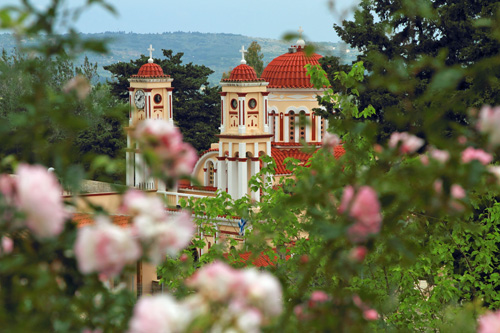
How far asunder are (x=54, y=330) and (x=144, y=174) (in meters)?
0.52

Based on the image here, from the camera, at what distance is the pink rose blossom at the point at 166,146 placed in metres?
2.40

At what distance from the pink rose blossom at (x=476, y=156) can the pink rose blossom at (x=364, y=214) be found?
1.11 feet

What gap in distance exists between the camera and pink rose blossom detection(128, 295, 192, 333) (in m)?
1.97

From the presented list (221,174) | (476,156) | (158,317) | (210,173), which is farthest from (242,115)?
(158,317)

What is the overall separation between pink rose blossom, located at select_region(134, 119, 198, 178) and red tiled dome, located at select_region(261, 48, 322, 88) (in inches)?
1245

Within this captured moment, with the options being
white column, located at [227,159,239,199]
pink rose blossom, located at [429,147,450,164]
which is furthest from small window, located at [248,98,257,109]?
pink rose blossom, located at [429,147,450,164]

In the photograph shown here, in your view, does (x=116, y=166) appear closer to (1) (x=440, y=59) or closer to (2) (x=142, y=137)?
(2) (x=142, y=137)

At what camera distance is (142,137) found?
7.91 feet

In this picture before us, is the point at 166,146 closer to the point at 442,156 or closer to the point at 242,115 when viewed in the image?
the point at 442,156

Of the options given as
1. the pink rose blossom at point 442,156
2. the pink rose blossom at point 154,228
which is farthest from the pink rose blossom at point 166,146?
the pink rose blossom at point 442,156

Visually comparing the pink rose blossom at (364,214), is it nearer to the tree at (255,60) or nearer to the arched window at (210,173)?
the arched window at (210,173)

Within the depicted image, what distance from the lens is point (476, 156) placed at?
259 cm

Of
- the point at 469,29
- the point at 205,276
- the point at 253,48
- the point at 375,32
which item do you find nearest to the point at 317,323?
the point at 205,276

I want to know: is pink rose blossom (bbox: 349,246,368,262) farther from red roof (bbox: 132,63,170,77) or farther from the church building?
red roof (bbox: 132,63,170,77)
